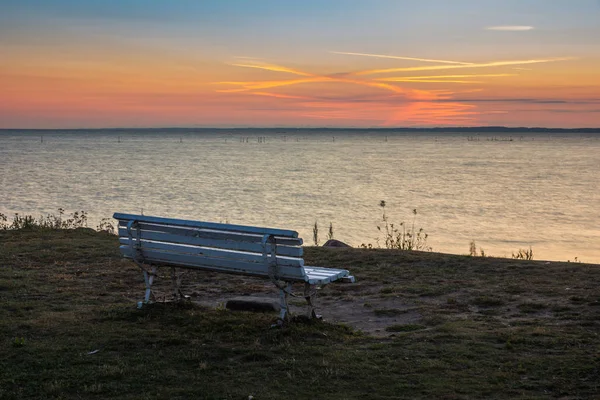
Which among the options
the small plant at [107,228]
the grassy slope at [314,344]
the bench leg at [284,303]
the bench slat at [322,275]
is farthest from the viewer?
the small plant at [107,228]

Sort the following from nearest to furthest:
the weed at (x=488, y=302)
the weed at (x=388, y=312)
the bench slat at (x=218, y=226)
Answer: the bench slat at (x=218, y=226), the weed at (x=388, y=312), the weed at (x=488, y=302)

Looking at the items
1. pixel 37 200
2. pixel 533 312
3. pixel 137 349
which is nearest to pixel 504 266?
pixel 533 312

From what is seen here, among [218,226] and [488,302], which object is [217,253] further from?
[488,302]

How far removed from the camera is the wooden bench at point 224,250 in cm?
775

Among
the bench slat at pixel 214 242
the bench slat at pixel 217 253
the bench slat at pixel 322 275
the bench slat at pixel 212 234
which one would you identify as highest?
the bench slat at pixel 212 234

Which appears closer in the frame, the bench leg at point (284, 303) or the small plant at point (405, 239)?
the bench leg at point (284, 303)

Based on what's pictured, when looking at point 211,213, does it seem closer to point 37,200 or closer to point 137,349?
point 37,200

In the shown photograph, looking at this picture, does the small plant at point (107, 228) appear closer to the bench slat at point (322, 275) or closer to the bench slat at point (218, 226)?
the bench slat at point (218, 226)

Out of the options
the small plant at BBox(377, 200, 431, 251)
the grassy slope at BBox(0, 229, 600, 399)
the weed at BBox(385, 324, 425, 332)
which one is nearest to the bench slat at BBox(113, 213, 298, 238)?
the grassy slope at BBox(0, 229, 600, 399)

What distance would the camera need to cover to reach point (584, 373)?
643 cm

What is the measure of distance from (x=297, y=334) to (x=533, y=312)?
3.41 m

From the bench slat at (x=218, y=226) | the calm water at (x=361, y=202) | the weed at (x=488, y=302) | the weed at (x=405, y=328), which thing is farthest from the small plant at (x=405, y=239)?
the bench slat at (x=218, y=226)

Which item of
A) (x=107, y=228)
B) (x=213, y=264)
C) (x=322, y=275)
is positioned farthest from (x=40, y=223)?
(x=322, y=275)

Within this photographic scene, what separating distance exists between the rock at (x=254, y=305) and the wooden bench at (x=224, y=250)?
0.75m
